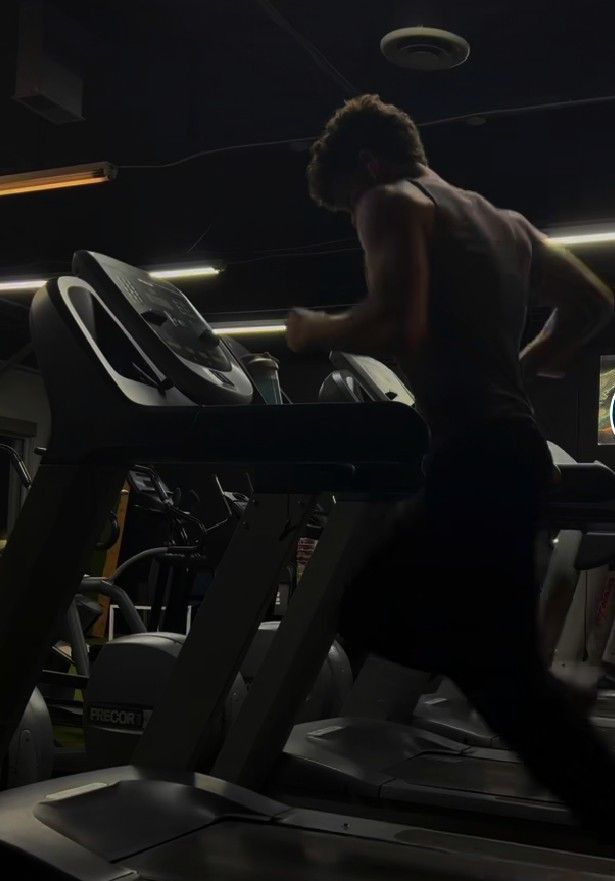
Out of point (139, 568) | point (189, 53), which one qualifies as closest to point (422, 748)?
point (189, 53)

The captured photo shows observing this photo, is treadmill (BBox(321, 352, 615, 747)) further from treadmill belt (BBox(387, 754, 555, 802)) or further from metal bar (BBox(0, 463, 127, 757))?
metal bar (BBox(0, 463, 127, 757))

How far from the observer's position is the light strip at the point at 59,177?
16.8 feet

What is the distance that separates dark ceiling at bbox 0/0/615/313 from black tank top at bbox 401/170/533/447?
2605 millimetres

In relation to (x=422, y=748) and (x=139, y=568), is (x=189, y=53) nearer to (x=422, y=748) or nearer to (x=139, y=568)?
(x=422, y=748)

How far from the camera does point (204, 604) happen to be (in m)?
2.14

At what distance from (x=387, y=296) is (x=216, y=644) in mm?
815

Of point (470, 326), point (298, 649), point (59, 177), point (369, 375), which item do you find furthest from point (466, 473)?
point (59, 177)

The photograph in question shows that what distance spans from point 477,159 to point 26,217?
3.26 m

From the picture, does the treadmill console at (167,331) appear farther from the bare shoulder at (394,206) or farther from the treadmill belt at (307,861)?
the treadmill belt at (307,861)

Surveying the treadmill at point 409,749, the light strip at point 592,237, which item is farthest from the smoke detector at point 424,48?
the treadmill at point 409,749

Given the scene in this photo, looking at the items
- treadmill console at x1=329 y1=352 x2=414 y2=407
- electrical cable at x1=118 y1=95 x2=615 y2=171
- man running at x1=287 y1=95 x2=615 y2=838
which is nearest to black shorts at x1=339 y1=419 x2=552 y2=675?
man running at x1=287 y1=95 x2=615 y2=838

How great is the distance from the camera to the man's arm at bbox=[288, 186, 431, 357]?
66.8 inches

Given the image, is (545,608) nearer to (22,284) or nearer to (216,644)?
(216,644)

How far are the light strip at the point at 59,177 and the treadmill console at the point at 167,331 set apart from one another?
331 cm
